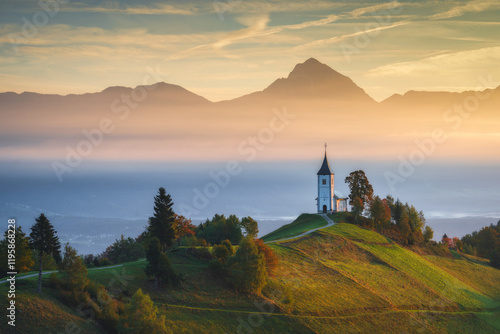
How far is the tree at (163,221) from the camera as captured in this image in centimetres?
8225

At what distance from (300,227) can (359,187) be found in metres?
19.5

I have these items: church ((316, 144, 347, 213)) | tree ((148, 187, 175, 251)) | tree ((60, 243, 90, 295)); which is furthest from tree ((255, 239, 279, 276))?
church ((316, 144, 347, 213))

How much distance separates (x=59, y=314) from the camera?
58.1 m

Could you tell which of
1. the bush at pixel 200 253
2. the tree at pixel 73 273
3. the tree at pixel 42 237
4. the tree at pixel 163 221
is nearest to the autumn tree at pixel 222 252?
the bush at pixel 200 253

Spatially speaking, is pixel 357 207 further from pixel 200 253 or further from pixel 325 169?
pixel 200 253

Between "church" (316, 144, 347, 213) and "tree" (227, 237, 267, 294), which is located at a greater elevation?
"church" (316, 144, 347, 213)

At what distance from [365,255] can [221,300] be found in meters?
45.4

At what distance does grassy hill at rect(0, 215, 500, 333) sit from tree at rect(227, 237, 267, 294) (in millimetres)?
1640

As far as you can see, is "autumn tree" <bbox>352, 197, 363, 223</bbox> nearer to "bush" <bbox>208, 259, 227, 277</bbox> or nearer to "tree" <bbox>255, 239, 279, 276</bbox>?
"tree" <bbox>255, 239, 279, 276</bbox>

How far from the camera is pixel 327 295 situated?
278 feet

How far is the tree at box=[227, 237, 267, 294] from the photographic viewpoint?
7750cm

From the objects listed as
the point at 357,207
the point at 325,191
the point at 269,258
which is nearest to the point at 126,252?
the point at 325,191

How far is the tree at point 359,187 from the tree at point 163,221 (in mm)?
62480

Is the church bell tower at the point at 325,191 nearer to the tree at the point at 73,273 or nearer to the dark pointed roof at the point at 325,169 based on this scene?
the dark pointed roof at the point at 325,169
